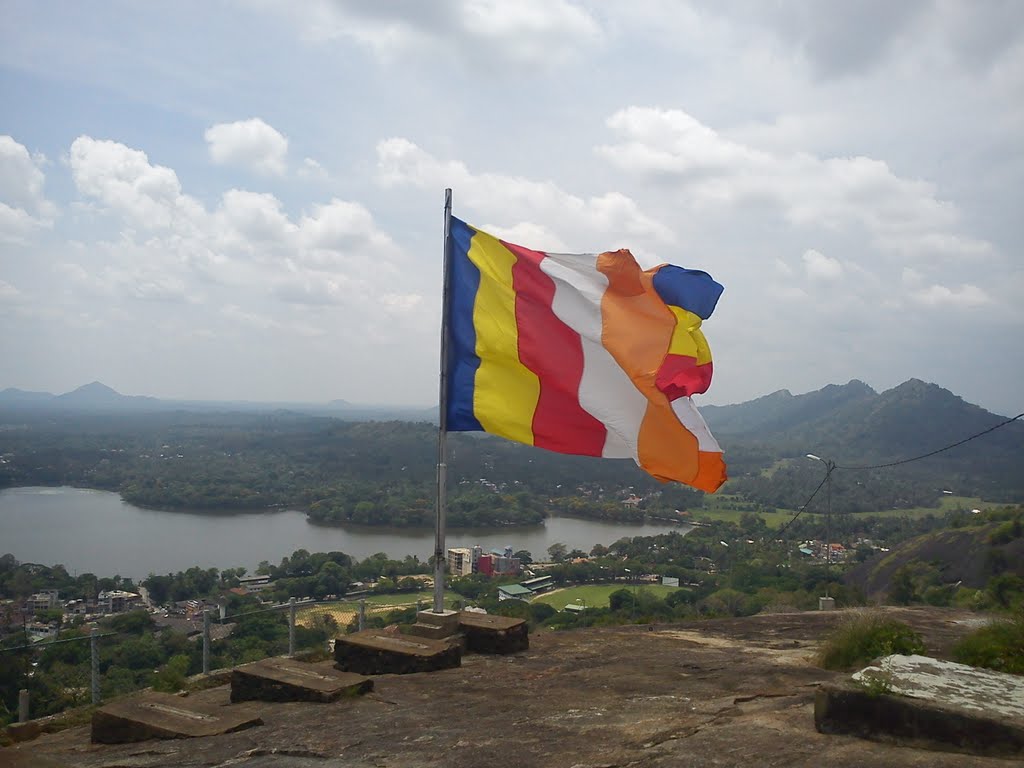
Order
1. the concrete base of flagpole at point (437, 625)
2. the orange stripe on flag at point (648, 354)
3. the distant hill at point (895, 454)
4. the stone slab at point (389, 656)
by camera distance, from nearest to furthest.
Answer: the stone slab at point (389, 656) → the concrete base of flagpole at point (437, 625) → the orange stripe on flag at point (648, 354) → the distant hill at point (895, 454)

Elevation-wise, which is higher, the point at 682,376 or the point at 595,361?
the point at 595,361

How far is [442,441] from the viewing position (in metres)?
6.48

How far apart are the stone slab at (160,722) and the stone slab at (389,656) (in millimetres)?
1227

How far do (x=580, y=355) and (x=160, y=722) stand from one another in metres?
4.11

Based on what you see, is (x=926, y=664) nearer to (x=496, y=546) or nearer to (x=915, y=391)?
(x=496, y=546)

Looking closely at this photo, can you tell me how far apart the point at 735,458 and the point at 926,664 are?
277 feet

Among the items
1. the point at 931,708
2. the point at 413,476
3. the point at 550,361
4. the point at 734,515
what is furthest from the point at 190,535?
the point at 931,708

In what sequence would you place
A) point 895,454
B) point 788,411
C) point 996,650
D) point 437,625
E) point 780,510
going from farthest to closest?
point 788,411, point 895,454, point 780,510, point 437,625, point 996,650

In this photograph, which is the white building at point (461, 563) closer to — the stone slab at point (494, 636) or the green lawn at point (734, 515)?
the stone slab at point (494, 636)

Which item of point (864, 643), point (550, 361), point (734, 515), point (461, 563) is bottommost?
point (734, 515)

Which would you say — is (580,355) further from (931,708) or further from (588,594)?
(588,594)

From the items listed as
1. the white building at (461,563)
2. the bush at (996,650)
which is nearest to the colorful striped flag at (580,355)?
the bush at (996,650)

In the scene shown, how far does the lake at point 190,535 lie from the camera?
3151cm

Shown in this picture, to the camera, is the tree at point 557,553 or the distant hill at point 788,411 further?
the distant hill at point 788,411
